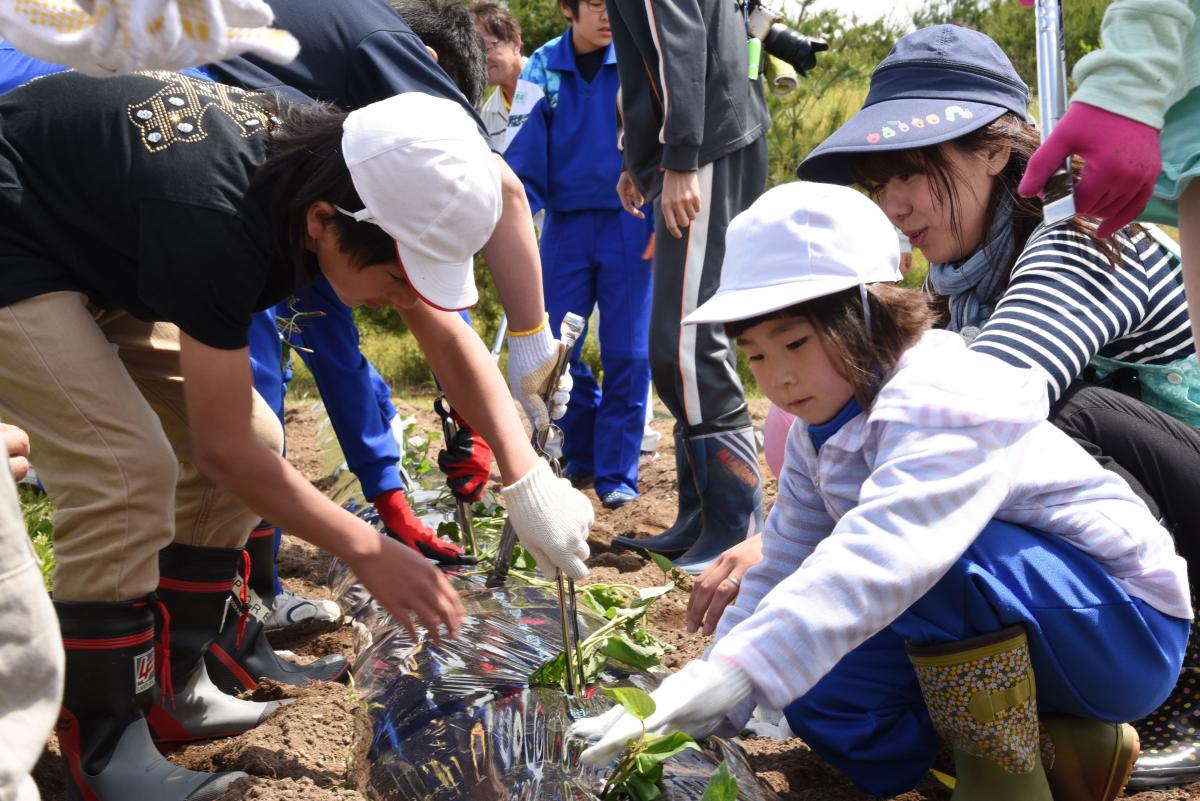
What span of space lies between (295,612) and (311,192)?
1.42m

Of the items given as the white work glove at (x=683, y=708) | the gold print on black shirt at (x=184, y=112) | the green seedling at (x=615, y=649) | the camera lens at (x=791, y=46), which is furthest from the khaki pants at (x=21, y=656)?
the camera lens at (x=791, y=46)

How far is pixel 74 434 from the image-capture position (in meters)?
2.02

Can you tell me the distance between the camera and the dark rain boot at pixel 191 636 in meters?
2.32

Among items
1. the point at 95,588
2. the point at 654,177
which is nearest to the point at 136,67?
the point at 95,588

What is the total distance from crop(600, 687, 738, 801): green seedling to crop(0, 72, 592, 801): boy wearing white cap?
1.14ft

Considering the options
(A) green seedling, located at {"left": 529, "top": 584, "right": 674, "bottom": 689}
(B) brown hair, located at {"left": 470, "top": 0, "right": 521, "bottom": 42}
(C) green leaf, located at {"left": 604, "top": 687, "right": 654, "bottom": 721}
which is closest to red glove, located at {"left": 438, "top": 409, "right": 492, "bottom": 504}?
(A) green seedling, located at {"left": 529, "top": 584, "right": 674, "bottom": 689}

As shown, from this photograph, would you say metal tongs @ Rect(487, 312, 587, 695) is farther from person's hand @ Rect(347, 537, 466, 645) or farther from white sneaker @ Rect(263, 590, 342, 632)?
white sneaker @ Rect(263, 590, 342, 632)

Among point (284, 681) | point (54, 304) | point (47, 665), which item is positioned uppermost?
point (47, 665)

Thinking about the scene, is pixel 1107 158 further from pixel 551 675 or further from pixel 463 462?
pixel 463 462

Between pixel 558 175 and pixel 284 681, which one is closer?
pixel 284 681

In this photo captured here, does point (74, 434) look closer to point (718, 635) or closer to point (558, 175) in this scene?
point (718, 635)

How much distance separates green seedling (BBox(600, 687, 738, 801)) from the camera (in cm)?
156

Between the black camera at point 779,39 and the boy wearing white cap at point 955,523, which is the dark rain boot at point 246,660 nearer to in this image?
the boy wearing white cap at point 955,523

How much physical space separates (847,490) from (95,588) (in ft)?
3.89
